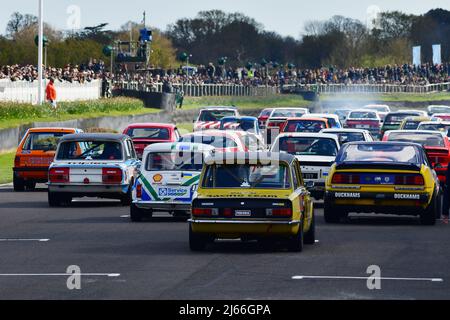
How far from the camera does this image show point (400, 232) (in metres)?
22.4

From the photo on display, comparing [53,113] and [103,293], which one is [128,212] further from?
[53,113]

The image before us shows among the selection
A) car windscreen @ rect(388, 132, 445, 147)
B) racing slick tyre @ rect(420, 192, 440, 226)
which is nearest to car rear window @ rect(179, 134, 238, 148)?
car windscreen @ rect(388, 132, 445, 147)

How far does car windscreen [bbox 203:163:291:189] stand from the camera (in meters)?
19.1

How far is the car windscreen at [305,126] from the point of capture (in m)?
40.2

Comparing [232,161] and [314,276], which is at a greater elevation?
[232,161]

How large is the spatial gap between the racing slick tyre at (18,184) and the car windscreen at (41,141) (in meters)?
0.71

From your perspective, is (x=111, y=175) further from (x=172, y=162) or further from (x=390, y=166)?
(x=390, y=166)

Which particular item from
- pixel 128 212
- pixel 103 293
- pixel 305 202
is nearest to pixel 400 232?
pixel 305 202

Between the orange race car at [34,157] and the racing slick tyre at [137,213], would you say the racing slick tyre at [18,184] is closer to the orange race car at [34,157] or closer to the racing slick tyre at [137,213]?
the orange race car at [34,157]

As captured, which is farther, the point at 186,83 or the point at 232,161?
the point at 186,83

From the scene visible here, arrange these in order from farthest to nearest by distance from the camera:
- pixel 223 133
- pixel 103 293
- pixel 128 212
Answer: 1. pixel 223 133
2. pixel 128 212
3. pixel 103 293

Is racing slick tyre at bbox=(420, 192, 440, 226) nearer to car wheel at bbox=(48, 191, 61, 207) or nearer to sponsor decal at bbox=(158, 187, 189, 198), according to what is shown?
sponsor decal at bbox=(158, 187, 189, 198)

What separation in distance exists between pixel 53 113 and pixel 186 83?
41926 millimetres

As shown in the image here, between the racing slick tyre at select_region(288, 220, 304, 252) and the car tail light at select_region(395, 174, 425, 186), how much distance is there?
4.74 m
